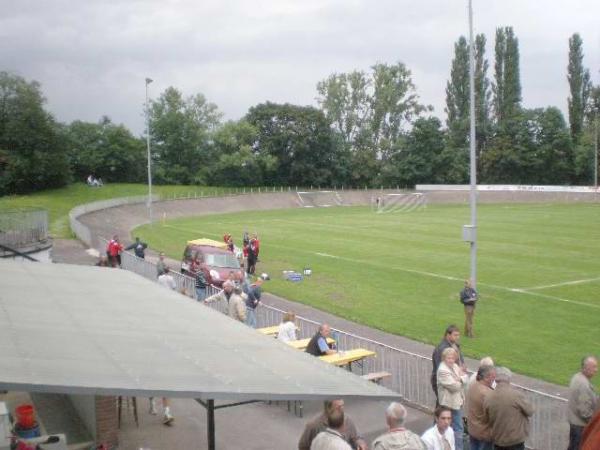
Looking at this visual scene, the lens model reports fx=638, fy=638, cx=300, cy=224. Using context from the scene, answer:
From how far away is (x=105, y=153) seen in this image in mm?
86250

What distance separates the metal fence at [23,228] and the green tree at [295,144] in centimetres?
6491

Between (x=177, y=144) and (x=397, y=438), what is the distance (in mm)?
92734

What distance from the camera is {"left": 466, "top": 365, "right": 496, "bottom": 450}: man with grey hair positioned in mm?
7918

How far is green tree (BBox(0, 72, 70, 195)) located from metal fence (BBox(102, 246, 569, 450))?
56336 mm

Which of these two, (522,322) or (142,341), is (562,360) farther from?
(142,341)

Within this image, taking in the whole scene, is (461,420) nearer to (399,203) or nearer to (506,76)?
(399,203)

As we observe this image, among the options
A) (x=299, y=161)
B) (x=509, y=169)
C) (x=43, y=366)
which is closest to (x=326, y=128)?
(x=299, y=161)

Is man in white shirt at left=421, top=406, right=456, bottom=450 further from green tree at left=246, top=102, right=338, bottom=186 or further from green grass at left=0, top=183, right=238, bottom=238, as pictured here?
green tree at left=246, top=102, right=338, bottom=186

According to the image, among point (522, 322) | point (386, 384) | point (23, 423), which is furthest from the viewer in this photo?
point (522, 322)

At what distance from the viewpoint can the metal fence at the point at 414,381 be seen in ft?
31.6

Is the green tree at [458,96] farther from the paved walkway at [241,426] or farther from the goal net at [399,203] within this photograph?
the paved walkway at [241,426]

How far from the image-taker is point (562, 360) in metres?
14.4

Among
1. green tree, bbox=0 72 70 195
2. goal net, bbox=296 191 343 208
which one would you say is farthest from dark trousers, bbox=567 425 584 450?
goal net, bbox=296 191 343 208

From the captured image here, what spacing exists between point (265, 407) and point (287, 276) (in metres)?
14.3
